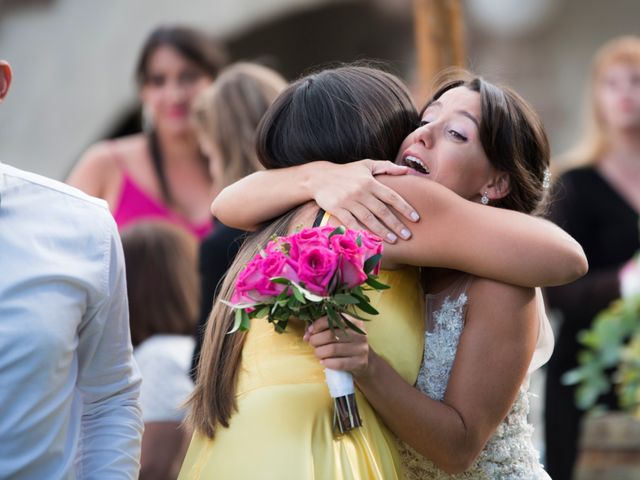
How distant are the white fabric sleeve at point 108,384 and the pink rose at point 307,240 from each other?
0.41m

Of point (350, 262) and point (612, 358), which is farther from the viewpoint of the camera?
point (612, 358)

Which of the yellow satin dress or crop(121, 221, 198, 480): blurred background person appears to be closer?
the yellow satin dress

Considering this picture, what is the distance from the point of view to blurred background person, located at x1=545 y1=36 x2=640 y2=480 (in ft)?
18.6

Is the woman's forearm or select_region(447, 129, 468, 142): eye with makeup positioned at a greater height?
select_region(447, 129, 468, 142): eye with makeup

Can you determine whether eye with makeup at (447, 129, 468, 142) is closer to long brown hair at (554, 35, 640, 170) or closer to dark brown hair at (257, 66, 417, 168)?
dark brown hair at (257, 66, 417, 168)

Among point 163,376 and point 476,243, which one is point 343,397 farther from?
point 163,376

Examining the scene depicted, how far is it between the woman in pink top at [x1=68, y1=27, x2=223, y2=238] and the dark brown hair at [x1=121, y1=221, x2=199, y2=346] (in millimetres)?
1127

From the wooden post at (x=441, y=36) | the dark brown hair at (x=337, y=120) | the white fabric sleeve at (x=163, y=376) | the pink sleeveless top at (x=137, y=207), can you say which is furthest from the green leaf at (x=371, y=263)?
the pink sleeveless top at (x=137, y=207)

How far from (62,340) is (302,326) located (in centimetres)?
58

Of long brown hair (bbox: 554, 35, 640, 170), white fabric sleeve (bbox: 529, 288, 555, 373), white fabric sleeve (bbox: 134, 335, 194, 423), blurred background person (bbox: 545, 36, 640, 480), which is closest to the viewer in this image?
white fabric sleeve (bbox: 529, 288, 555, 373)

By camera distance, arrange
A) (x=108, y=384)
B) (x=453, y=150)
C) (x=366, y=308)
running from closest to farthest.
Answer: (x=366, y=308) < (x=108, y=384) < (x=453, y=150)

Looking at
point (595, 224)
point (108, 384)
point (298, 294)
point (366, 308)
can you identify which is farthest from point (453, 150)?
point (595, 224)

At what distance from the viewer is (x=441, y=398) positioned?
9.31ft

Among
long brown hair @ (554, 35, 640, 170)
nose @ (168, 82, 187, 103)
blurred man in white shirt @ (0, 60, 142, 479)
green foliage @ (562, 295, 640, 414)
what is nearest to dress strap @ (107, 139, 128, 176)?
nose @ (168, 82, 187, 103)
